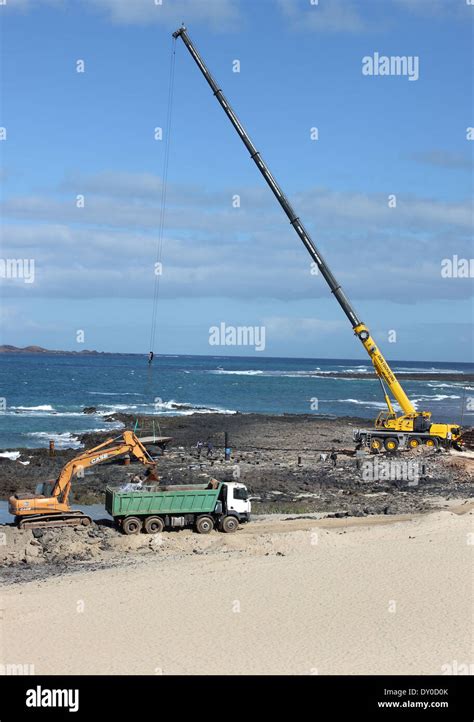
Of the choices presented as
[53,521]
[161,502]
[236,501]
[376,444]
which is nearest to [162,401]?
[376,444]

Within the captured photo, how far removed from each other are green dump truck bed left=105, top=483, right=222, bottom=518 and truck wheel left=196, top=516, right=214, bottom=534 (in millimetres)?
285

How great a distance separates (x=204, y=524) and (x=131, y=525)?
2760mm

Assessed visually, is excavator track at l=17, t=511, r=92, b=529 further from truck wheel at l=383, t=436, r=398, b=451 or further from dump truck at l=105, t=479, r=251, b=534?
truck wheel at l=383, t=436, r=398, b=451

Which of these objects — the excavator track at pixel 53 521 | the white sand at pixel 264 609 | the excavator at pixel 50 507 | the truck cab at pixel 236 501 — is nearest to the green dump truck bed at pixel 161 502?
the truck cab at pixel 236 501

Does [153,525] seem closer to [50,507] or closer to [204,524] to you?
[204,524]

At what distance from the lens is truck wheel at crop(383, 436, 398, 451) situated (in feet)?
162

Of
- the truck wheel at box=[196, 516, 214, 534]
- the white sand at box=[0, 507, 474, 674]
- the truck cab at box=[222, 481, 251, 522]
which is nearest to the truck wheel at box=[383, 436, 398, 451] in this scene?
the truck cab at box=[222, 481, 251, 522]

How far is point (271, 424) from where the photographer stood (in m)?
72.6

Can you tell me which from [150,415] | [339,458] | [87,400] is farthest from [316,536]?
[87,400]

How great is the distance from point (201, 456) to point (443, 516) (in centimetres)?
2346

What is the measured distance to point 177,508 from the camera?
30141mm
